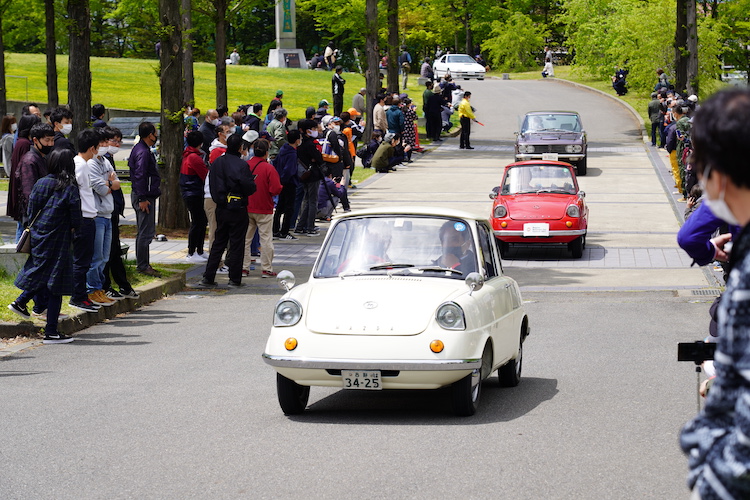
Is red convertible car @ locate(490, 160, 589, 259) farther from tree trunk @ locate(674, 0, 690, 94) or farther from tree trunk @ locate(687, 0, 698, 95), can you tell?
tree trunk @ locate(674, 0, 690, 94)

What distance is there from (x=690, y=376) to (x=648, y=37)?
1767 inches

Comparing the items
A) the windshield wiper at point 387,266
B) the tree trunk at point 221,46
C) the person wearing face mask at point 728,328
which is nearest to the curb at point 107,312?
the windshield wiper at point 387,266

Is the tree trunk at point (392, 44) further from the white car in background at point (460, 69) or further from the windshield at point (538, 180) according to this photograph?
the white car in background at point (460, 69)

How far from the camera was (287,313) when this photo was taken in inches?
317

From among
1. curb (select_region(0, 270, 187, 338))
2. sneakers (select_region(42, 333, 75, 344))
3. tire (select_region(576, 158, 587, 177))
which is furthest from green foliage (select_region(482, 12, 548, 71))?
sneakers (select_region(42, 333, 75, 344))

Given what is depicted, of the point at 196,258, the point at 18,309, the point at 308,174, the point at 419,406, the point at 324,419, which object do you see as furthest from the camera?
the point at 308,174

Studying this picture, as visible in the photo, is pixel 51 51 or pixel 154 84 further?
pixel 154 84

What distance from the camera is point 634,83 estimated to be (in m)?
54.8

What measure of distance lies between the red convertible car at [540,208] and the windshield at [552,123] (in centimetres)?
1228

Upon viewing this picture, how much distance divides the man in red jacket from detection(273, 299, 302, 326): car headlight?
7.75 metres

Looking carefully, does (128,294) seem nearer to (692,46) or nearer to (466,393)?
(466,393)

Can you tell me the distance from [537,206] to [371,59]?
2020 cm

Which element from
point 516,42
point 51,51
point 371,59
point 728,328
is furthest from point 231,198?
point 516,42

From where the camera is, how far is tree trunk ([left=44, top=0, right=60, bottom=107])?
31906 millimetres
